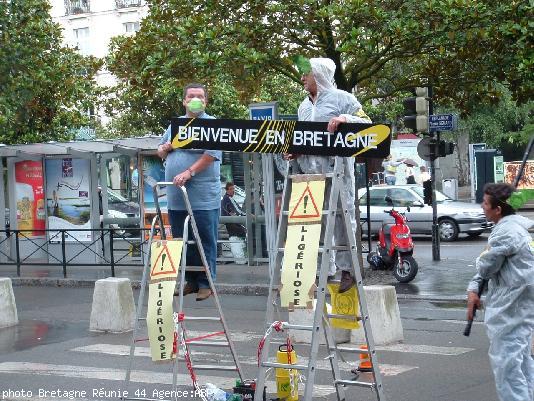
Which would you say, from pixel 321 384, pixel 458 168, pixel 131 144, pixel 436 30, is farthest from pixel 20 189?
pixel 458 168

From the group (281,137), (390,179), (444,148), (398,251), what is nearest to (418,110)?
(444,148)

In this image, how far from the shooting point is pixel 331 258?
7191 millimetres

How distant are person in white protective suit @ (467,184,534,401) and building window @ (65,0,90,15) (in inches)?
2164

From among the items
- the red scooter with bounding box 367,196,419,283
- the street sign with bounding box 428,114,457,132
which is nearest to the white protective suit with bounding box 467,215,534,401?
the red scooter with bounding box 367,196,419,283

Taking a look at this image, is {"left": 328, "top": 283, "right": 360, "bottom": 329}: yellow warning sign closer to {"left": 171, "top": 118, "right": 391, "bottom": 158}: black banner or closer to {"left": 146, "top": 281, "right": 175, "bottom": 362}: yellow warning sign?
{"left": 171, "top": 118, "right": 391, "bottom": 158}: black banner

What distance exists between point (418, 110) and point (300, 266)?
13116mm

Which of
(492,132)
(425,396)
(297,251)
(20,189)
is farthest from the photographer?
(492,132)

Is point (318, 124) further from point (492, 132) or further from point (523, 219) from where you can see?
point (492, 132)

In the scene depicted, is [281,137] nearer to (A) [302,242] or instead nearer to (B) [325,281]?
(A) [302,242]

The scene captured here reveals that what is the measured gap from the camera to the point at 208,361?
10.0m

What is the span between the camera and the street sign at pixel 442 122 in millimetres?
19712

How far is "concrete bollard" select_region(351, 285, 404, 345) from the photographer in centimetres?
1070

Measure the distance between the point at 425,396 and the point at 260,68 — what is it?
1021 cm

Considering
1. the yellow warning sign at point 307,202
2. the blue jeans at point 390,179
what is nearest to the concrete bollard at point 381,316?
the yellow warning sign at point 307,202
